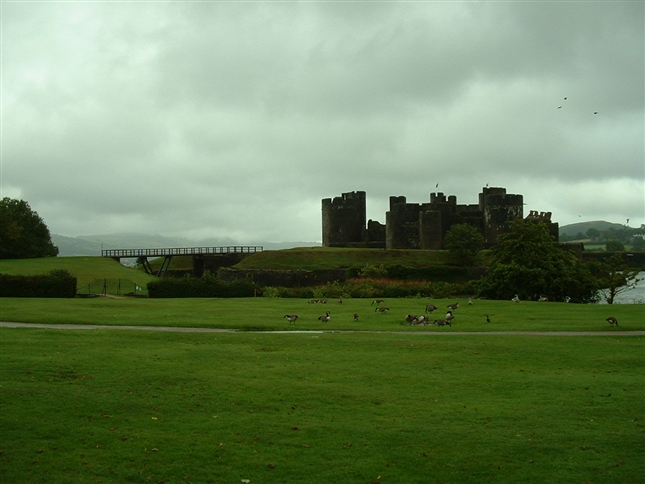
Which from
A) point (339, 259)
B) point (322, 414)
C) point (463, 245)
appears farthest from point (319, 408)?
point (339, 259)

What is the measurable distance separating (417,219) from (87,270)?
38779 mm

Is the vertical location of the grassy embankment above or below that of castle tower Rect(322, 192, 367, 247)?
below

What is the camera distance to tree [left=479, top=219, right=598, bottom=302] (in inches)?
1615

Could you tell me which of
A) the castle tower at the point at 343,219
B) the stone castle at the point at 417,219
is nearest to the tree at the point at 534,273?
the stone castle at the point at 417,219

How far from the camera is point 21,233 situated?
80.4 m

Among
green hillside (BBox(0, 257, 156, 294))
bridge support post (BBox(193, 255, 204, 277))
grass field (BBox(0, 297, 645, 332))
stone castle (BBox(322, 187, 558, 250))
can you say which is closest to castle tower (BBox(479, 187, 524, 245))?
stone castle (BBox(322, 187, 558, 250))

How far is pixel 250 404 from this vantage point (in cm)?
1343

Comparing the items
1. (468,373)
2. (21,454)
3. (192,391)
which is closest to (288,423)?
(192,391)

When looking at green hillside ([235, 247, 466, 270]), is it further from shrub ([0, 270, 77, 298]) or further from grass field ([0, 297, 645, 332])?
grass field ([0, 297, 645, 332])

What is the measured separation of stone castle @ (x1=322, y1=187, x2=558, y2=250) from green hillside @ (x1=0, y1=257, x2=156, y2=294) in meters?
26.2

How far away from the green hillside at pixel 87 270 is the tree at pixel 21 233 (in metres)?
6.03

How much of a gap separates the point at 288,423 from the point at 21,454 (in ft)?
15.0

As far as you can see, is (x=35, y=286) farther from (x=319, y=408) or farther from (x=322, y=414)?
(x=322, y=414)

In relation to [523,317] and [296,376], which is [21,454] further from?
[523,317]
